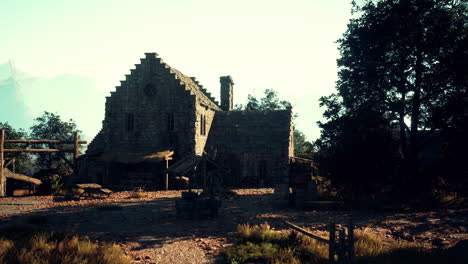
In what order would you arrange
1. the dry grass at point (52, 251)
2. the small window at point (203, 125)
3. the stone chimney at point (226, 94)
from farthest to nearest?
the stone chimney at point (226, 94) < the small window at point (203, 125) < the dry grass at point (52, 251)

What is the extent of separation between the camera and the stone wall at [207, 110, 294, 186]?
28.5 m

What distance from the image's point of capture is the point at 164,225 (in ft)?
44.2

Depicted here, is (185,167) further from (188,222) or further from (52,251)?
(52,251)

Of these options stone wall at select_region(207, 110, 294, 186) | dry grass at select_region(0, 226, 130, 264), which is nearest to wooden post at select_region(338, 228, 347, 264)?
dry grass at select_region(0, 226, 130, 264)

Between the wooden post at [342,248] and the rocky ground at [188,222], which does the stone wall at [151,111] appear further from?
the wooden post at [342,248]

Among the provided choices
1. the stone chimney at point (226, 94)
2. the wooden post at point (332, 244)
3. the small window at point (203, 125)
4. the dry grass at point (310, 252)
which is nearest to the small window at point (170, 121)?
the small window at point (203, 125)

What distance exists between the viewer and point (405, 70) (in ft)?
62.8

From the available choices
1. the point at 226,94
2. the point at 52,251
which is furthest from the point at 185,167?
the point at 226,94

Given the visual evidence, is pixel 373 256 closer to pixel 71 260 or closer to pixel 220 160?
pixel 71 260

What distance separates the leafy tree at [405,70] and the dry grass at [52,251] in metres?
13.9

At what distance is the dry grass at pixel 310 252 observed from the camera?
8555 millimetres

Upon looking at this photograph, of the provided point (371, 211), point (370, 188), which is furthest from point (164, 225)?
point (370, 188)

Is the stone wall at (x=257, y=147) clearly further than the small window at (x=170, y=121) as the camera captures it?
Yes

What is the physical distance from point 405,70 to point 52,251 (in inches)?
765
